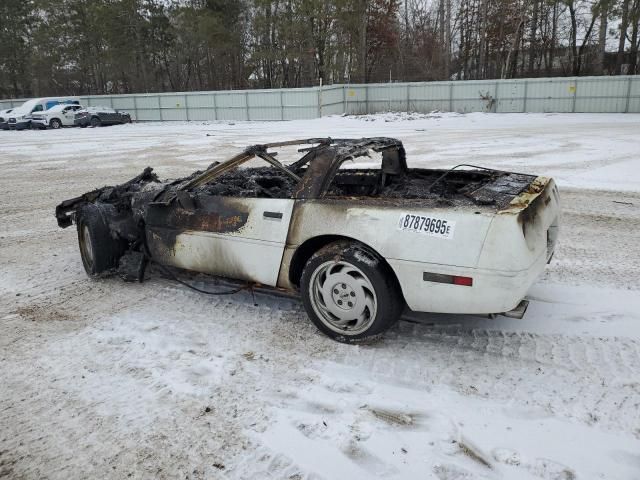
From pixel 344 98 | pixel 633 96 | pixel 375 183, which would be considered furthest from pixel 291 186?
pixel 344 98

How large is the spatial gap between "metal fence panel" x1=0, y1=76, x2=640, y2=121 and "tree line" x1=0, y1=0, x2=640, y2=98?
28.7 ft

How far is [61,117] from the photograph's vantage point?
98.2 ft

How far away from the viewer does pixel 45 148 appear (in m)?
18.6

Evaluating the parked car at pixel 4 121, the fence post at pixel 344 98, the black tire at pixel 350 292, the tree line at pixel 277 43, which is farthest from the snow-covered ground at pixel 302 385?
the tree line at pixel 277 43

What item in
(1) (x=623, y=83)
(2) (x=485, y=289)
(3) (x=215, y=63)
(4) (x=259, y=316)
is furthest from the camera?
(3) (x=215, y=63)

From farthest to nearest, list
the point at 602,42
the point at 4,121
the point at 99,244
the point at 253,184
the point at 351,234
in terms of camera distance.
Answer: the point at 602,42 → the point at 4,121 → the point at 99,244 → the point at 253,184 → the point at 351,234

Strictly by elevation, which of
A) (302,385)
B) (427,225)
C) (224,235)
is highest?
A: (427,225)

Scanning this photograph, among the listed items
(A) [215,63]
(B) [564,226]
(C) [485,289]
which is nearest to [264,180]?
(C) [485,289]

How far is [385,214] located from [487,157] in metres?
9.68

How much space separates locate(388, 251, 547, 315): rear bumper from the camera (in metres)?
3.22

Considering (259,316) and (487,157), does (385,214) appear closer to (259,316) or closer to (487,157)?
(259,316)

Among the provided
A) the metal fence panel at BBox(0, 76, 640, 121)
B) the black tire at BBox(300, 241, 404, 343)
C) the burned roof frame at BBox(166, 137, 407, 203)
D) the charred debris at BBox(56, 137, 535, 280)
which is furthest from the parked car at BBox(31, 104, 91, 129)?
the black tire at BBox(300, 241, 404, 343)

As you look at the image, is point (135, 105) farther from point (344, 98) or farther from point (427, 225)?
point (427, 225)

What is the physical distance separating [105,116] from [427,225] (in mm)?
31364
